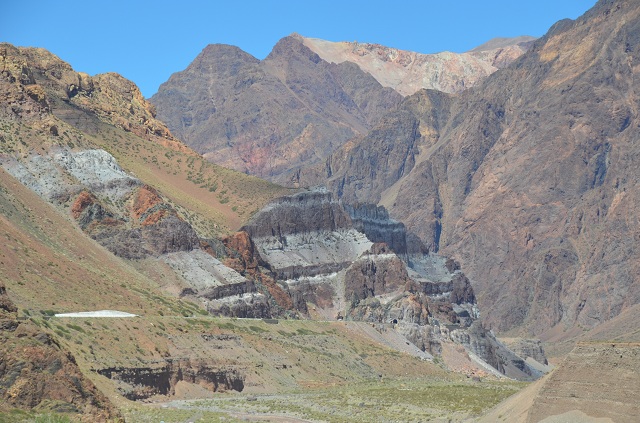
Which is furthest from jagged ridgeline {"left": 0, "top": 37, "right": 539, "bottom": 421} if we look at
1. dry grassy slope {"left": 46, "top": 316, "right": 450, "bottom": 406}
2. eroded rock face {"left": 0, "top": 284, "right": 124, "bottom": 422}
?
dry grassy slope {"left": 46, "top": 316, "right": 450, "bottom": 406}

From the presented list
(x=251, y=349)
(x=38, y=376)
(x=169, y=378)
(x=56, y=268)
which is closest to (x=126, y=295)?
(x=56, y=268)

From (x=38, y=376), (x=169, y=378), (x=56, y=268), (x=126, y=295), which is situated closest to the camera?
(x=38, y=376)

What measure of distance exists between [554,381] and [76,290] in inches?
2524

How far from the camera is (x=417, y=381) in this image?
5965 inches

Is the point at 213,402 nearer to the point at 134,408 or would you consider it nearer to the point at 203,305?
the point at 134,408

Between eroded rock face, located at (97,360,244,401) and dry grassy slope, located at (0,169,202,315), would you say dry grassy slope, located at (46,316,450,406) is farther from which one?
dry grassy slope, located at (0,169,202,315)

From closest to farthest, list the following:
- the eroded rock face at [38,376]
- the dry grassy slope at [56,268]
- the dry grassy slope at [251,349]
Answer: the eroded rock face at [38,376], the dry grassy slope at [251,349], the dry grassy slope at [56,268]

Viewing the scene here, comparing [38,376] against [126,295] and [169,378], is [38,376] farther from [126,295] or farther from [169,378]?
[126,295]

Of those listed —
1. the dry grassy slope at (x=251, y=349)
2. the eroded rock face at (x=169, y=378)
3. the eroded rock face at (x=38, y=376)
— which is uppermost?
the dry grassy slope at (x=251, y=349)

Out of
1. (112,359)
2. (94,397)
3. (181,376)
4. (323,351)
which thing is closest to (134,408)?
(112,359)

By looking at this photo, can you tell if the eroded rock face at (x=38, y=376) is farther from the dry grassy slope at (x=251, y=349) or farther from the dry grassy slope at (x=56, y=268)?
the dry grassy slope at (x=56, y=268)

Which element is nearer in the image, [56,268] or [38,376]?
[38,376]

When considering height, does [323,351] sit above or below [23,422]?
above

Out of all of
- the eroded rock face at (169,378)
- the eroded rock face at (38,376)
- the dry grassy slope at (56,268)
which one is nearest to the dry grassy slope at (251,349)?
the eroded rock face at (169,378)
